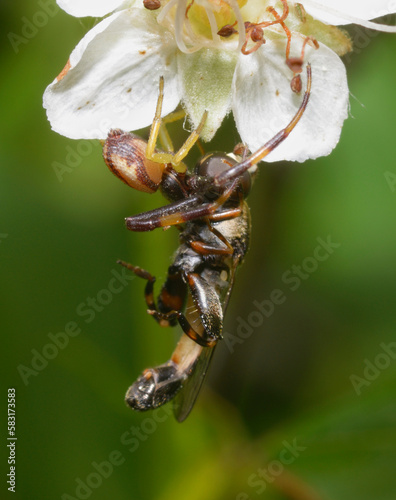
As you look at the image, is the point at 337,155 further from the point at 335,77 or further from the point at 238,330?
the point at 335,77

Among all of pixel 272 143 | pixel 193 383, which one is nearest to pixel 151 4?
pixel 272 143

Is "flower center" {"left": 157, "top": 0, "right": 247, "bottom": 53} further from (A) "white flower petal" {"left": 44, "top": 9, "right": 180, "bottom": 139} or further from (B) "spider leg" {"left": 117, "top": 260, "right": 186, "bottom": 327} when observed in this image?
(B) "spider leg" {"left": 117, "top": 260, "right": 186, "bottom": 327}

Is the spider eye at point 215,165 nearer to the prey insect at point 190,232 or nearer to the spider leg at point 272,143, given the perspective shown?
the prey insect at point 190,232

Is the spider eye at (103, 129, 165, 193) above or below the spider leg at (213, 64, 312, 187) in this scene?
above

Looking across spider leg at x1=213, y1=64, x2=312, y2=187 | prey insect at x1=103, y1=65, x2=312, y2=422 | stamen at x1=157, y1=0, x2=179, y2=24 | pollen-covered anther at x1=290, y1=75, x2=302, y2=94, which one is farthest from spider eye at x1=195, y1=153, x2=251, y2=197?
stamen at x1=157, y1=0, x2=179, y2=24

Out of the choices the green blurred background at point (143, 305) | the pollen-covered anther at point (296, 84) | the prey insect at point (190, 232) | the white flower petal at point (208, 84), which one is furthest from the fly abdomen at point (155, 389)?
the pollen-covered anther at point (296, 84)

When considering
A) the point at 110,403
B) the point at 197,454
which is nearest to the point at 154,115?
the point at 110,403
